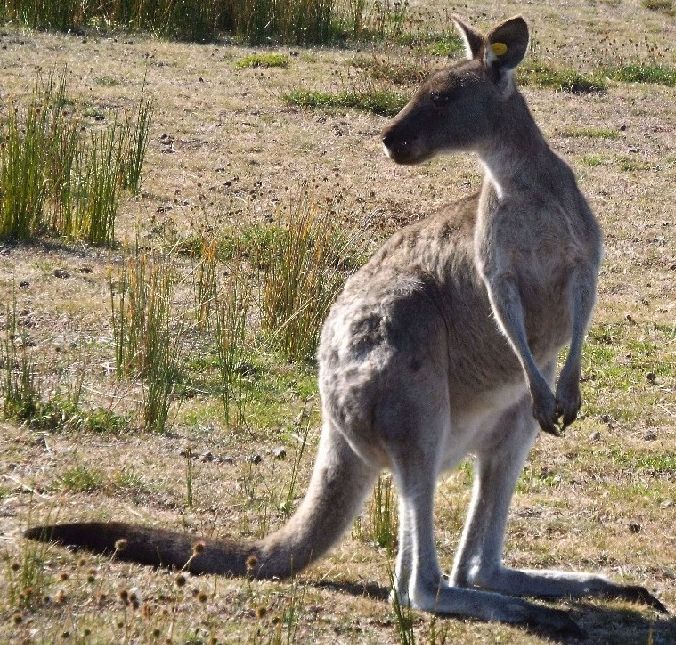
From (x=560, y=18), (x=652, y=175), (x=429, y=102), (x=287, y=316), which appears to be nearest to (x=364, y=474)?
(x=429, y=102)

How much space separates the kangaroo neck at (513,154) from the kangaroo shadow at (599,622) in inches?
54.0

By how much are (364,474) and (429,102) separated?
1.38 metres

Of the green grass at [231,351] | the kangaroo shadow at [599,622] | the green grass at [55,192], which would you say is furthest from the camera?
the green grass at [55,192]

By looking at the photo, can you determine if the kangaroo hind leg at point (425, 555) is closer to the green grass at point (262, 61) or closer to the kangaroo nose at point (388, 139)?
the kangaroo nose at point (388, 139)

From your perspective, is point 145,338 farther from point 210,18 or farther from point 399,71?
point 210,18

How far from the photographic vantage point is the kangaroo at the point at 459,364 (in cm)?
398

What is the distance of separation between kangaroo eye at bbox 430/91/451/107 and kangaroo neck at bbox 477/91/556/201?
194 millimetres

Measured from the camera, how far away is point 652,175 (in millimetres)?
10602

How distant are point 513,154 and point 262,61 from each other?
905 centimetres

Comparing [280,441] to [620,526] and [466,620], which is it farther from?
[466,620]

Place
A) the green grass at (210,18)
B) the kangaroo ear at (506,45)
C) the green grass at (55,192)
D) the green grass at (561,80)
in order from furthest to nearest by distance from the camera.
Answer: the green grass at (210,18) → the green grass at (561,80) → the green grass at (55,192) → the kangaroo ear at (506,45)

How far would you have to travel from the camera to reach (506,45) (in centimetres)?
454

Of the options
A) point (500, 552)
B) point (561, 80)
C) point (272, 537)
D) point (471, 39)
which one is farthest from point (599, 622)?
point (561, 80)

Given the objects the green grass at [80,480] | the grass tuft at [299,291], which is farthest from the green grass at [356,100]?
the green grass at [80,480]
